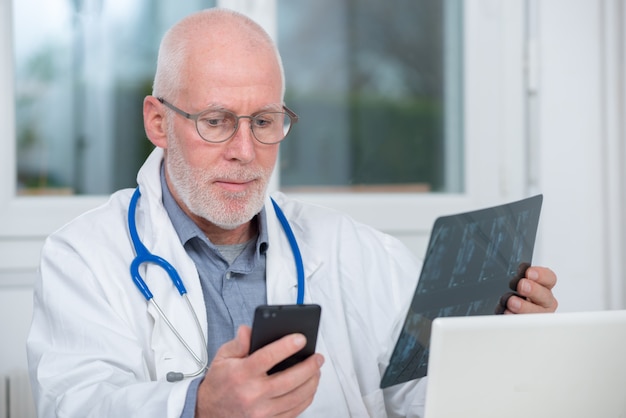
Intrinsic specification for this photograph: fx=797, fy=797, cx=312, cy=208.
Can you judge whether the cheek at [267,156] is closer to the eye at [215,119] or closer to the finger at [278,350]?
the eye at [215,119]

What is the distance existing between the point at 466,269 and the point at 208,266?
56 centimetres

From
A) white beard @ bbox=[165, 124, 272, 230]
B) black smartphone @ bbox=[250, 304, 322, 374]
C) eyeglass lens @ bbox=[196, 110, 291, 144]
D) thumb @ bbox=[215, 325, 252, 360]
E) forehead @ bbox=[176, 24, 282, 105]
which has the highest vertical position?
forehead @ bbox=[176, 24, 282, 105]

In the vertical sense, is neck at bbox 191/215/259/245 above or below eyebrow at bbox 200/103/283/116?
below

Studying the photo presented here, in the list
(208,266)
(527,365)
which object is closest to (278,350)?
(527,365)

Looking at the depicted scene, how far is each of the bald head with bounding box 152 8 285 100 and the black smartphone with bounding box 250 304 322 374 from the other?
0.67m

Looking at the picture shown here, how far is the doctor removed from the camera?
1.33 meters

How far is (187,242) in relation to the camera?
154 centimetres

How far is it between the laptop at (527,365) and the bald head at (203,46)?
2.77 ft

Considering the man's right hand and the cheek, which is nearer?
the man's right hand

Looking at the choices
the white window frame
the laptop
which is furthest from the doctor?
the white window frame

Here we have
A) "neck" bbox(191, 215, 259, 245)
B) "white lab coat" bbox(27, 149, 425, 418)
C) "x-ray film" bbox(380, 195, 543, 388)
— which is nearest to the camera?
"x-ray film" bbox(380, 195, 543, 388)

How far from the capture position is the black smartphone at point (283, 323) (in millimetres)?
931

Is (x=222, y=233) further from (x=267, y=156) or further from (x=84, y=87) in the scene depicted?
(x=84, y=87)

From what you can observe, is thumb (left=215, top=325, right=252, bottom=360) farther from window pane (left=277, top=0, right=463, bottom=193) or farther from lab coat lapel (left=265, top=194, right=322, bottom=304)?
window pane (left=277, top=0, right=463, bottom=193)
